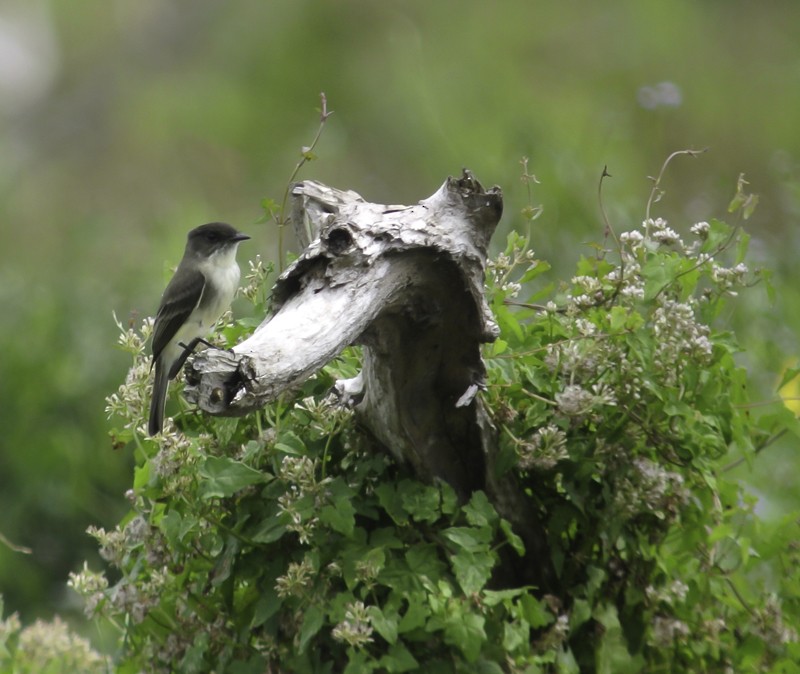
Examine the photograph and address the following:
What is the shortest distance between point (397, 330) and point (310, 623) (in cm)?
56

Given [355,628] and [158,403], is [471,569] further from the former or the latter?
[158,403]

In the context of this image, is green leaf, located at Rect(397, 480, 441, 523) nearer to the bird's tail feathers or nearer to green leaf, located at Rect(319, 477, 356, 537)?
green leaf, located at Rect(319, 477, 356, 537)

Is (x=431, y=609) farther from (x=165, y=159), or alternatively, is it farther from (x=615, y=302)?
(x=165, y=159)

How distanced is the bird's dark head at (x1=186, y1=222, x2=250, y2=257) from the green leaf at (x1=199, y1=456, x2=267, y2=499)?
124 cm

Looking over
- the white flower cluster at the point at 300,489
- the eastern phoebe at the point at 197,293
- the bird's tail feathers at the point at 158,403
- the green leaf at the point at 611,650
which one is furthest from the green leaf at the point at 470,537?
the eastern phoebe at the point at 197,293

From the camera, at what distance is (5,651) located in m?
2.89

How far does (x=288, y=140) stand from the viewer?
973 centimetres

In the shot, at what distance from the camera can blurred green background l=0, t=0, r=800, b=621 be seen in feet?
16.4

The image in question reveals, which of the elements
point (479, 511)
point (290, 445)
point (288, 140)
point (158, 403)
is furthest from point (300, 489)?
point (288, 140)

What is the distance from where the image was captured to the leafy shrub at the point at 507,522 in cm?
221

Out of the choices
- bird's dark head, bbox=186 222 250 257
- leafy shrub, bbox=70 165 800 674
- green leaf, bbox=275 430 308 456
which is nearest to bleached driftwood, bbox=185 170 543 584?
leafy shrub, bbox=70 165 800 674

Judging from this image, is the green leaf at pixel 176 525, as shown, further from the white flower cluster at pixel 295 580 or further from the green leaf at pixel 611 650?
the green leaf at pixel 611 650

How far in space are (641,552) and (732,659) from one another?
0.33 metres

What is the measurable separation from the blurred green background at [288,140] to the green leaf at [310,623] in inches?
60.9
